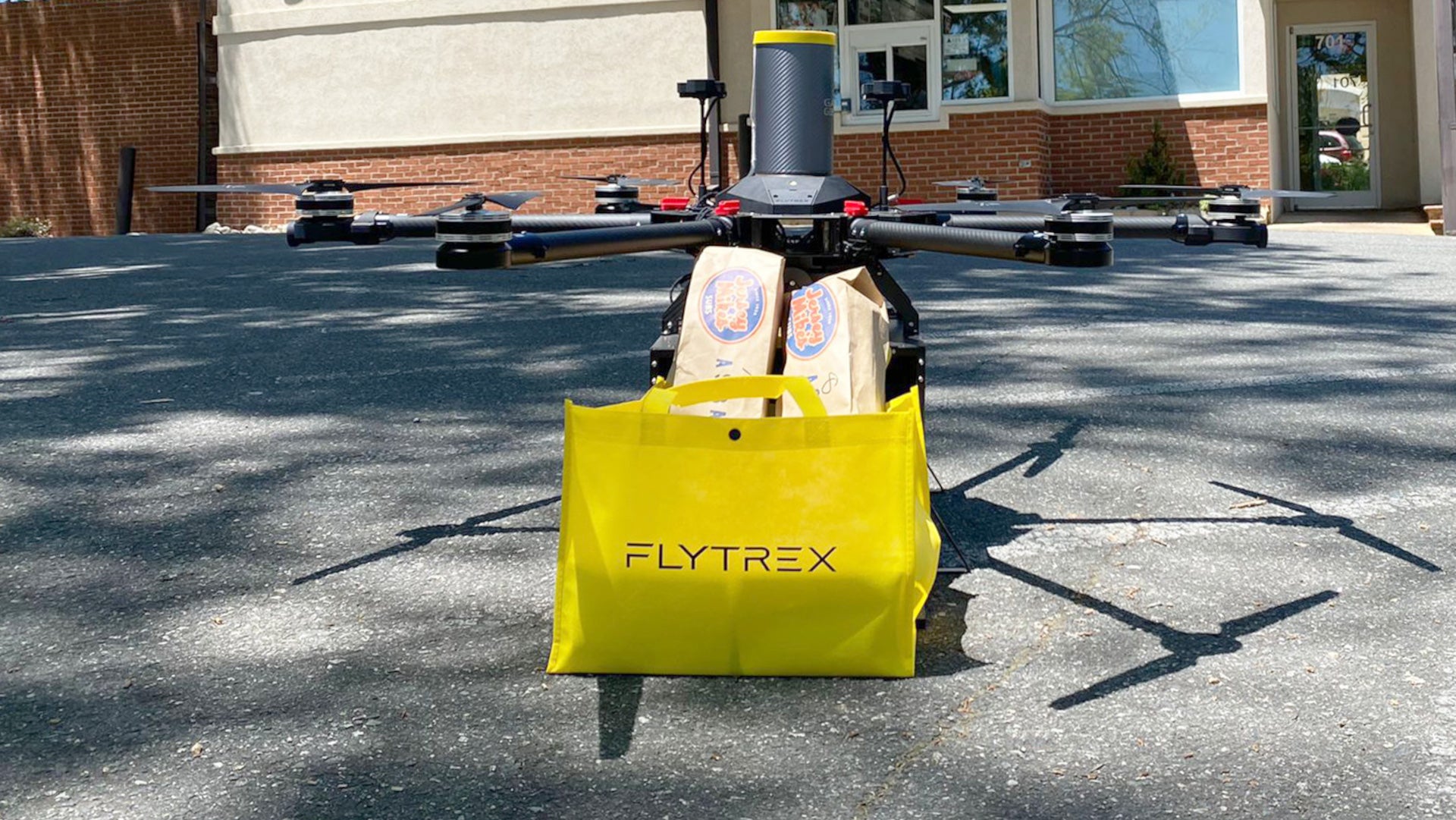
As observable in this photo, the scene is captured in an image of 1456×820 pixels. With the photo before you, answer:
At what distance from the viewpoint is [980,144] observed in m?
18.4

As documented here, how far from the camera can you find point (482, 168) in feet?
65.2

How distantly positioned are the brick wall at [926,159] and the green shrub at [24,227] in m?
4.87

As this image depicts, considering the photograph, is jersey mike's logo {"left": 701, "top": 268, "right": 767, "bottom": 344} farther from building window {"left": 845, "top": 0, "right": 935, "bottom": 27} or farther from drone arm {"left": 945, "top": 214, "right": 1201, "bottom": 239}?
building window {"left": 845, "top": 0, "right": 935, "bottom": 27}

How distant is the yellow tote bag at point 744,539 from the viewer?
3.24 m

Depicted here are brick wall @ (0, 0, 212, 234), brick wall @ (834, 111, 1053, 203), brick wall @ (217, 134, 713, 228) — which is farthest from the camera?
brick wall @ (0, 0, 212, 234)

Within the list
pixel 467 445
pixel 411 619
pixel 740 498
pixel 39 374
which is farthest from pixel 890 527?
pixel 39 374

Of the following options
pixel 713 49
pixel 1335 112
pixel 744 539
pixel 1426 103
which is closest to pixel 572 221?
pixel 744 539

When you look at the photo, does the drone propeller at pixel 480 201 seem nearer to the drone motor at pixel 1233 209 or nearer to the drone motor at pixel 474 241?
the drone motor at pixel 474 241

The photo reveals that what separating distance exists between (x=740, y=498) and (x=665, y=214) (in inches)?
61.3

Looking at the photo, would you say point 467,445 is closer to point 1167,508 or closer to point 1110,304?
point 1167,508

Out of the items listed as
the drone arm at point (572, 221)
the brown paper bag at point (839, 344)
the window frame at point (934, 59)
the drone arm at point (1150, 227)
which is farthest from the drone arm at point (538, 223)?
the window frame at point (934, 59)

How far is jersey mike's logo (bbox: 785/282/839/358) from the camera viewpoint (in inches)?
151

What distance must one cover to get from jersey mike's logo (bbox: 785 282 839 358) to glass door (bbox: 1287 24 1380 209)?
18.1 m

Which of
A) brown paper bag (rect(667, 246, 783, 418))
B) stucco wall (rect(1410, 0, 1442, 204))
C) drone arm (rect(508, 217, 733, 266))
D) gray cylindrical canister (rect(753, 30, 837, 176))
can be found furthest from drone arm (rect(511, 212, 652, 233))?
stucco wall (rect(1410, 0, 1442, 204))
